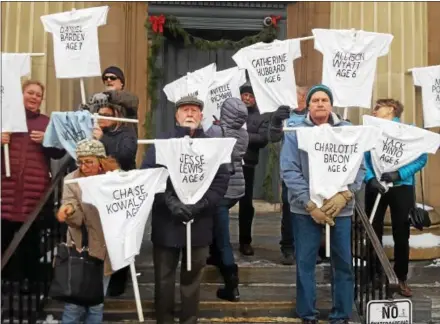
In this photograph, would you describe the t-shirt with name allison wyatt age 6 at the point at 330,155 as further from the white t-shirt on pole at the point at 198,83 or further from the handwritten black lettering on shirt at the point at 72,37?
the handwritten black lettering on shirt at the point at 72,37

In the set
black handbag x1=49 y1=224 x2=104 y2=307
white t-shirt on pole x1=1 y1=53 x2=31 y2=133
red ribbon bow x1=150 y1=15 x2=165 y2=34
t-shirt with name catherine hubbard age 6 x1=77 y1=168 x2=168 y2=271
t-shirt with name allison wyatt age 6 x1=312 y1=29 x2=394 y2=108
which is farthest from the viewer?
red ribbon bow x1=150 y1=15 x2=165 y2=34

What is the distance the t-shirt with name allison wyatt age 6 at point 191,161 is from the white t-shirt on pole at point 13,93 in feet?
4.19

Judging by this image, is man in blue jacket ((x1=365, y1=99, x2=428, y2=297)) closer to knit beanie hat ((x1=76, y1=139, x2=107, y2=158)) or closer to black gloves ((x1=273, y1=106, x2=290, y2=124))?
black gloves ((x1=273, y1=106, x2=290, y2=124))

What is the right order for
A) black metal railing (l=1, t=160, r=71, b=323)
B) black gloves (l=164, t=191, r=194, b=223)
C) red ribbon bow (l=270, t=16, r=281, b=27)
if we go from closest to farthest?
black gloves (l=164, t=191, r=194, b=223) → black metal railing (l=1, t=160, r=71, b=323) → red ribbon bow (l=270, t=16, r=281, b=27)

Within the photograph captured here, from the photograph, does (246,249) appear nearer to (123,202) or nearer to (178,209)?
(178,209)

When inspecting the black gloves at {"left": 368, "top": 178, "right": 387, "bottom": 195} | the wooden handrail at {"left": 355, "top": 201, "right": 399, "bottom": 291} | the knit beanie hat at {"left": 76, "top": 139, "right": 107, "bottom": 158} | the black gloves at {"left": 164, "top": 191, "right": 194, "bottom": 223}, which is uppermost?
the knit beanie hat at {"left": 76, "top": 139, "right": 107, "bottom": 158}

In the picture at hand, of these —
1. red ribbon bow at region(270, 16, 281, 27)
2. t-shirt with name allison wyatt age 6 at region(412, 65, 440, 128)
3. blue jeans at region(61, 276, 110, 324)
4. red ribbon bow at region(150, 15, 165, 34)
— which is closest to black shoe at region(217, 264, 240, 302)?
blue jeans at region(61, 276, 110, 324)

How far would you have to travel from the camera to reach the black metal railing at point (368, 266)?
494 centimetres

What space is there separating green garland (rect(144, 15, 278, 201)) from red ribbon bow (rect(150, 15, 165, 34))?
0.04 m

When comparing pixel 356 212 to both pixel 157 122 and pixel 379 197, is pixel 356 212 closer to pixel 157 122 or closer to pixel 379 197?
pixel 379 197

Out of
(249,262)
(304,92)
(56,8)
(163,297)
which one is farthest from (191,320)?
(56,8)

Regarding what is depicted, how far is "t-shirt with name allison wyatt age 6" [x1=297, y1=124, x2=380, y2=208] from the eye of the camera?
16.2 ft

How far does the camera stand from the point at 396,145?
18.9ft

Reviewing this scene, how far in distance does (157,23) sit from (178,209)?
441 centimetres
